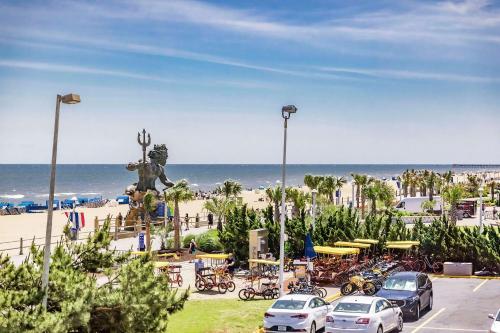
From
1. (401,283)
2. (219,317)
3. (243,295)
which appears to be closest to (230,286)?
(243,295)

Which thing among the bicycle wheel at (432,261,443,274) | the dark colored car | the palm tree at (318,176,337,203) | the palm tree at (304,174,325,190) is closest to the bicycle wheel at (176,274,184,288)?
the dark colored car

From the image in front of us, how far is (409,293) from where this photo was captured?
2456 centimetres

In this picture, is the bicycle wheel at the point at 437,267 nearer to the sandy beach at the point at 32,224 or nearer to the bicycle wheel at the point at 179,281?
the bicycle wheel at the point at 179,281

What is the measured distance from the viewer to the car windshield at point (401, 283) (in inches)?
990

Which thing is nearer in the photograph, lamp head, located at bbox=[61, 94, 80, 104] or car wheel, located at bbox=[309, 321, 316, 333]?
lamp head, located at bbox=[61, 94, 80, 104]

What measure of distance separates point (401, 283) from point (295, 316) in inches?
258

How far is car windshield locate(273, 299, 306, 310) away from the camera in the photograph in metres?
21.1

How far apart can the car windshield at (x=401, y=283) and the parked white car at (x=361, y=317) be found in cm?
377

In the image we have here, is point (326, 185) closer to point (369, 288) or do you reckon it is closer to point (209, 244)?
point (209, 244)

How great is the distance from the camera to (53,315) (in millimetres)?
12789

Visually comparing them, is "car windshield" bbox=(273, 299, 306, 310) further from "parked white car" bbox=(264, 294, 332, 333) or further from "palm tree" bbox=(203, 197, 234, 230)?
"palm tree" bbox=(203, 197, 234, 230)

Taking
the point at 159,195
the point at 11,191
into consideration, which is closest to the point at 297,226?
the point at 159,195

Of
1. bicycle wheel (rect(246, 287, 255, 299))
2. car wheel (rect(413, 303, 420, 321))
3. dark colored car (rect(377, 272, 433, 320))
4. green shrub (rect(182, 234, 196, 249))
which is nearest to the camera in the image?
dark colored car (rect(377, 272, 433, 320))

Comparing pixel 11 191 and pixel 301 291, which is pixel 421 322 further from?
pixel 11 191
